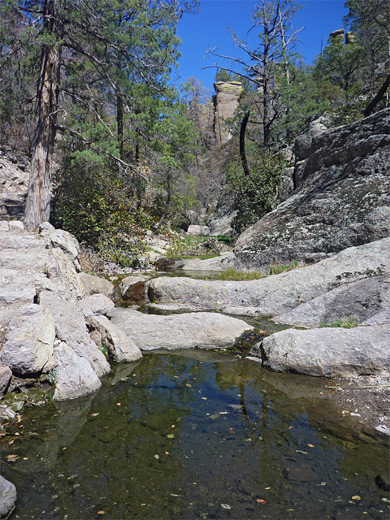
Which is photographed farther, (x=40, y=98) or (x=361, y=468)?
(x=40, y=98)

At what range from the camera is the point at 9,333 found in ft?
14.4

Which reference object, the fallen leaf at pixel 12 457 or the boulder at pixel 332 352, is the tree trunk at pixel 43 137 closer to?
the boulder at pixel 332 352

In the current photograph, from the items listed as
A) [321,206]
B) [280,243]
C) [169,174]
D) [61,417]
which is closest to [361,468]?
[61,417]

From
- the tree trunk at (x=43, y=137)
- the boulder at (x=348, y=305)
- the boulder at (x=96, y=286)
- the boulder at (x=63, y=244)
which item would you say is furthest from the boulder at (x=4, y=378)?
the tree trunk at (x=43, y=137)

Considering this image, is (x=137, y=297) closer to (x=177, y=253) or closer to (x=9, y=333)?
(x=9, y=333)

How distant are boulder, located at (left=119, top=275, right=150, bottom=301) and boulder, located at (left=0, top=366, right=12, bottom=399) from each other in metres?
5.31

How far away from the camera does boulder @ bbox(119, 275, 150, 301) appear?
31.2ft

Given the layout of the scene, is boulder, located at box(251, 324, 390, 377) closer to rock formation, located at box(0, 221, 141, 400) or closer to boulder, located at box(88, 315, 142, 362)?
boulder, located at box(88, 315, 142, 362)

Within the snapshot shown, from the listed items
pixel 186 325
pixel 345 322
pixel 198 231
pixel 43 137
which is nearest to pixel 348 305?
pixel 345 322

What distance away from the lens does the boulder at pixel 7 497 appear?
8.38ft

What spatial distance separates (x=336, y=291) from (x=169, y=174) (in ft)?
48.4

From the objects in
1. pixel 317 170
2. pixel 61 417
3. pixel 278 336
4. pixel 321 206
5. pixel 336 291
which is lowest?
pixel 61 417

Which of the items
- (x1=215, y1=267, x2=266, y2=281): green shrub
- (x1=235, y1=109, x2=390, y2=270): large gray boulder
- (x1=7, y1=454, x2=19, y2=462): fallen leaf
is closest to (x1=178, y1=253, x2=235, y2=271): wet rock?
(x1=235, y1=109, x2=390, y2=270): large gray boulder

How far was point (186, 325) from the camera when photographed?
21.5ft
